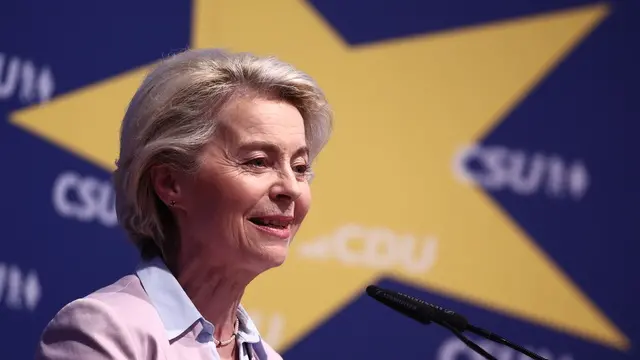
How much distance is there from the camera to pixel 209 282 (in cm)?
211

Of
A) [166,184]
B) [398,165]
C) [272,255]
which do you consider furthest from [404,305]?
[398,165]

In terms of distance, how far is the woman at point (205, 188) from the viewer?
2051 mm

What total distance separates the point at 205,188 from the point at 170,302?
0.24 meters

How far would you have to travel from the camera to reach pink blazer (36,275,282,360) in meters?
1.85

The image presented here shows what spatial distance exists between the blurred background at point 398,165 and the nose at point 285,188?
1058 millimetres

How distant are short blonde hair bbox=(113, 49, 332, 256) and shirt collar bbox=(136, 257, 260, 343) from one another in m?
0.08

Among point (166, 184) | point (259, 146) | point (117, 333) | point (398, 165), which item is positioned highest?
point (259, 146)

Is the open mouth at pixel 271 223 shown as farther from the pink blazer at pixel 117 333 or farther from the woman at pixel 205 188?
the pink blazer at pixel 117 333

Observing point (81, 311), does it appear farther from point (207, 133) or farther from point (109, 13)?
point (109, 13)

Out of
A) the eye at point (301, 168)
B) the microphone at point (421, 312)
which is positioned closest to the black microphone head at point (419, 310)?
the microphone at point (421, 312)

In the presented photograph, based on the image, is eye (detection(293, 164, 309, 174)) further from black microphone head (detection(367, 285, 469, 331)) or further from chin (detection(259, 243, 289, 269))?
black microphone head (detection(367, 285, 469, 331))

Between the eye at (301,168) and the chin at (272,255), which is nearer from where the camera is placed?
the chin at (272,255)

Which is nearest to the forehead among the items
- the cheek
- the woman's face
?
the woman's face

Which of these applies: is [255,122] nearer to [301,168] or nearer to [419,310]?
[301,168]
